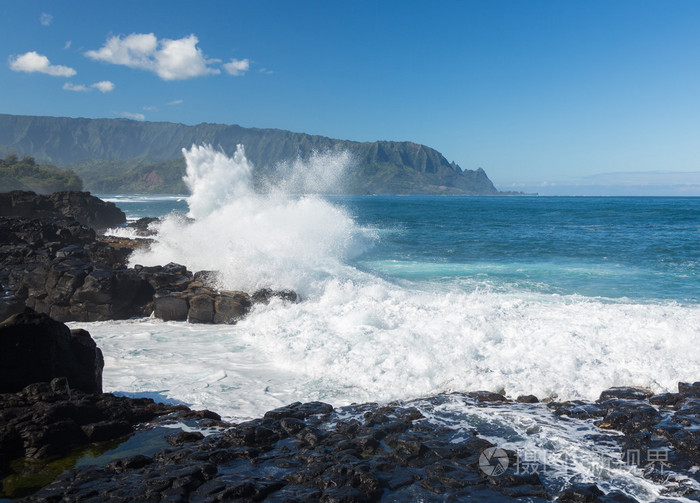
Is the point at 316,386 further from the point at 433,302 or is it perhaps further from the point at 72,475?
the point at 433,302

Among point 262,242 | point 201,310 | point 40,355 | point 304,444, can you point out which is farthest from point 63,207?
point 304,444

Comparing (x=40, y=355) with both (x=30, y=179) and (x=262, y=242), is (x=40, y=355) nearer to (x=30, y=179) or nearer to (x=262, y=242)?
(x=262, y=242)

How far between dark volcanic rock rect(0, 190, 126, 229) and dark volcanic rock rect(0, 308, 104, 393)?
98.5ft

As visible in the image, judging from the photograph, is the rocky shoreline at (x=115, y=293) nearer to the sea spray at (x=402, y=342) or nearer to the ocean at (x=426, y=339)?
the ocean at (x=426, y=339)

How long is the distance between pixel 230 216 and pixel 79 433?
1958cm

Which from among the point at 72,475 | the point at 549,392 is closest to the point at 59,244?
the point at 72,475

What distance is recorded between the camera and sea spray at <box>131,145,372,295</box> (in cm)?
1488

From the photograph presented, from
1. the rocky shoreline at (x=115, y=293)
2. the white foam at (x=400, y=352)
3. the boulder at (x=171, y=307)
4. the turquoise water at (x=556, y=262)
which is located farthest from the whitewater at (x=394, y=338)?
the rocky shoreline at (x=115, y=293)

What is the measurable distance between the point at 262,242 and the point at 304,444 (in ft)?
42.1

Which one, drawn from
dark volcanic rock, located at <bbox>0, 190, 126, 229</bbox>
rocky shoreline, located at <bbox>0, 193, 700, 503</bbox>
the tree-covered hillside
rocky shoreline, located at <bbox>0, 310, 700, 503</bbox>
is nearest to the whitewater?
rocky shoreline, located at <bbox>0, 193, 700, 503</bbox>

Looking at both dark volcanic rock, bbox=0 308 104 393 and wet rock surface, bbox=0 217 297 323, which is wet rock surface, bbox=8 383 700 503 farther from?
wet rock surface, bbox=0 217 297 323

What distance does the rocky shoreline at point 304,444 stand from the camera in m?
4.73

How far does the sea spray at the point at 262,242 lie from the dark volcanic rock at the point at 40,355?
7270 mm

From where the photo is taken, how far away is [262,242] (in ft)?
59.1
